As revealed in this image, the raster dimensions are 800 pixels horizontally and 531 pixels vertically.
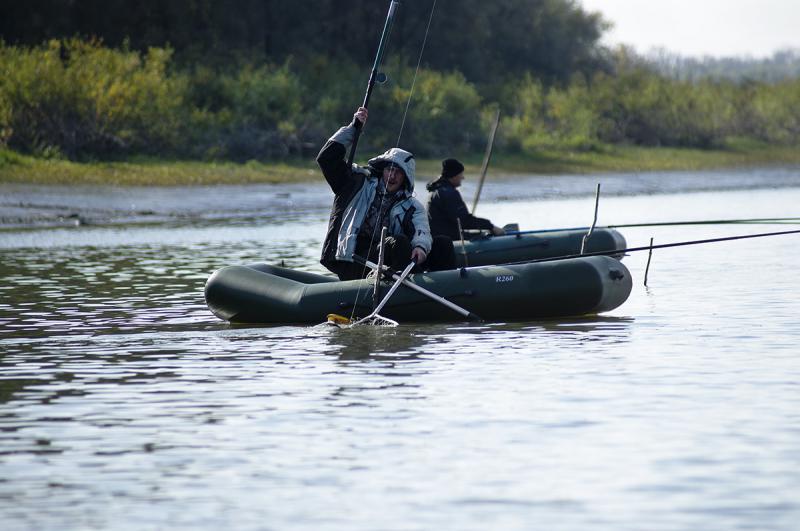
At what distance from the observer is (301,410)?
335 inches

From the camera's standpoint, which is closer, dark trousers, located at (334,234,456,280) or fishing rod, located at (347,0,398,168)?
dark trousers, located at (334,234,456,280)

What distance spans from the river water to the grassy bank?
1132 cm

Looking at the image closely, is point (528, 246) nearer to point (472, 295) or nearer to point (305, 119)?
point (472, 295)

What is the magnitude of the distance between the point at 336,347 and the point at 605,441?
12.3ft

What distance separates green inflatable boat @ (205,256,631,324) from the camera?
11906 millimetres

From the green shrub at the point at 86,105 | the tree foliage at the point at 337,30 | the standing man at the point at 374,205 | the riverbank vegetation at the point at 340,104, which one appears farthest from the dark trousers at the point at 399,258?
the tree foliage at the point at 337,30

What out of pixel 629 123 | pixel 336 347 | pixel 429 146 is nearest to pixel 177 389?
pixel 336 347

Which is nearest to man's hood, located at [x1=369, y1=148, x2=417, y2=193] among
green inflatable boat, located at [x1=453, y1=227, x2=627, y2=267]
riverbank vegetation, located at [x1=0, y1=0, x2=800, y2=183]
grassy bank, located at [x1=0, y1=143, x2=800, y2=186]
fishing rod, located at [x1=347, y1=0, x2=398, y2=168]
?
fishing rod, located at [x1=347, y1=0, x2=398, y2=168]

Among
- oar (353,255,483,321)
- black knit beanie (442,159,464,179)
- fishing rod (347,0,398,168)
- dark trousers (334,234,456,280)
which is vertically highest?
fishing rod (347,0,398,168)

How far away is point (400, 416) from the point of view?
828cm

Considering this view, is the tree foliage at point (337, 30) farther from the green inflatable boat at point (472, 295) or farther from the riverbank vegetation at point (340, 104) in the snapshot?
the green inflatable boat at point (472, 295)

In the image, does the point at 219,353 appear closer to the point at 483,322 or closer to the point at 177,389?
the point at 177,389

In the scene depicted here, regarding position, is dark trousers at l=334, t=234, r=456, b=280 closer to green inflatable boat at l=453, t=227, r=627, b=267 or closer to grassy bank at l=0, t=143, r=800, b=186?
green inflatable boat at l=453, t=227, r=627, b=267

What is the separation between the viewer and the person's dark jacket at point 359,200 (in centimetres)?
1210
